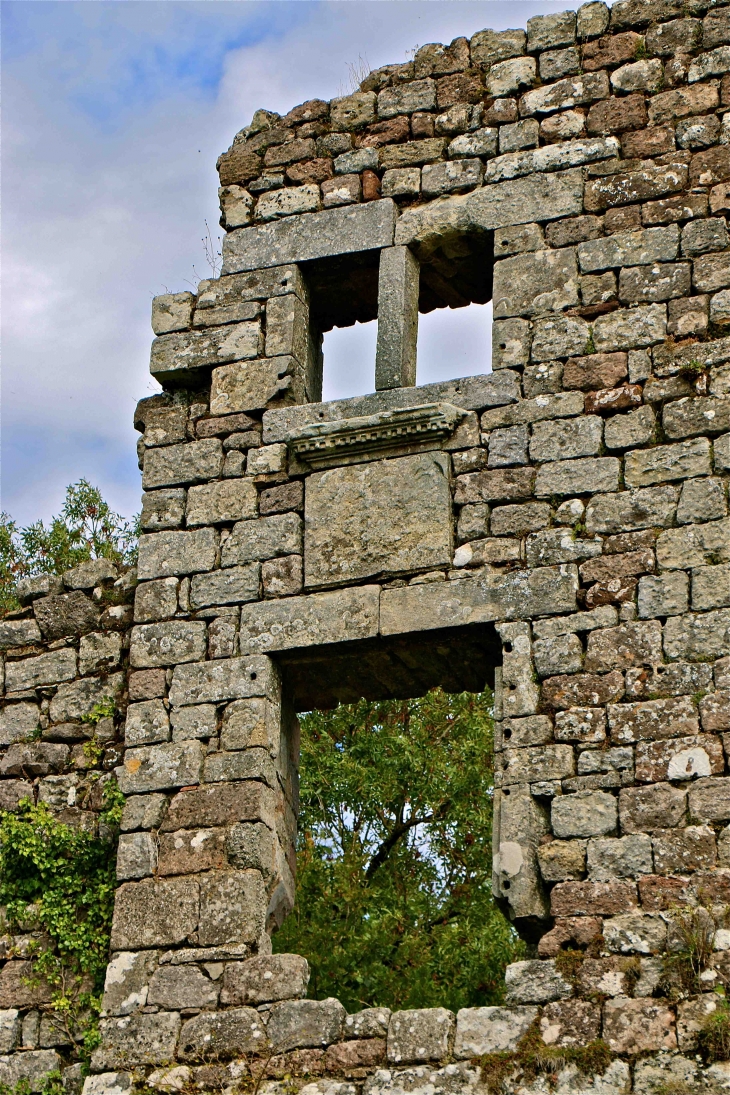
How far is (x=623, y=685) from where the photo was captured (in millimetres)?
7578

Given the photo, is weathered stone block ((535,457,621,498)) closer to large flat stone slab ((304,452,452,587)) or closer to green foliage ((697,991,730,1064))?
large flat stone slab ((304,452,452,587))

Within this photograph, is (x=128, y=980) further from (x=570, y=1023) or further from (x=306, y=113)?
(x=306, y=113)

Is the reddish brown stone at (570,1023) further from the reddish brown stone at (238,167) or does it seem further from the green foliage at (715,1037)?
the reddish brown stone at (238,167)

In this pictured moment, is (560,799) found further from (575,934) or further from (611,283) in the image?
(611,283)

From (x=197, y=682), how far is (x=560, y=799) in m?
1.99

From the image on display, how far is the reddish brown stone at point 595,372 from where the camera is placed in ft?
27.3

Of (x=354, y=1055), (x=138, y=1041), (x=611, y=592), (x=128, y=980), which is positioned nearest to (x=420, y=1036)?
(x=354, y=1055)

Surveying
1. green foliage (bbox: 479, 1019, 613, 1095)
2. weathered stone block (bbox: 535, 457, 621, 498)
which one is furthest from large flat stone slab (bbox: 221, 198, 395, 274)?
green foliage (bbox: 479, 1019, 613, 1095)

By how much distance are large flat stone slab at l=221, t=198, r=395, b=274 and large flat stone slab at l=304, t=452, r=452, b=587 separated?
4.50ft

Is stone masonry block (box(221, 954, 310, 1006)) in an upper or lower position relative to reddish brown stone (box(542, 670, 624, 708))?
lower

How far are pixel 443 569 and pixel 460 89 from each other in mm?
2925

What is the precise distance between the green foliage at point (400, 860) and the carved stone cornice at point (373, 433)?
13.4 ft

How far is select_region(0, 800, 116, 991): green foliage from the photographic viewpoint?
8164mm

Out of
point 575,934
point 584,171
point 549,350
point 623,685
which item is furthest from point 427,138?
point 575,934
